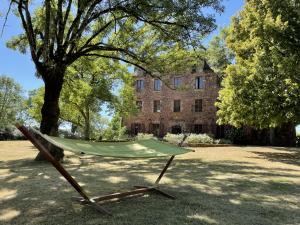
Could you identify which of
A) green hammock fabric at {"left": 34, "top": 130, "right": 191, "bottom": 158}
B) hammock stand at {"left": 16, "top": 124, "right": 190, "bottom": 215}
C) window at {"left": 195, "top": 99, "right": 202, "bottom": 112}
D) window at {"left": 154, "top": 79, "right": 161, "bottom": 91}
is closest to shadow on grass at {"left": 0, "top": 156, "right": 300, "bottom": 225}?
hammock stand at {"left": 16, "top": 124, "right": 190, "bottom": 215}

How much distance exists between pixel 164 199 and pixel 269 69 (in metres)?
12.9

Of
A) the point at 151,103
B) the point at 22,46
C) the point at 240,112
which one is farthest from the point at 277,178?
the point at 151,103

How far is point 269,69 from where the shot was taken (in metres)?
18.0

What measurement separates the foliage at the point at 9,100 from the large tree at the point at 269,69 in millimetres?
52981

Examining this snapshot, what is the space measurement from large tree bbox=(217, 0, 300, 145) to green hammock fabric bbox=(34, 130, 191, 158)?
449 inches

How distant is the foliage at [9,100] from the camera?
64.0 m

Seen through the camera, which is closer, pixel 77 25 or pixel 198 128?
pixel 77 25

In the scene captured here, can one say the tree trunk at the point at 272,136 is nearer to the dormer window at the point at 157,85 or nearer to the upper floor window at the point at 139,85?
the dormer window at the point at 157,85

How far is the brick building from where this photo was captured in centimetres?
3822

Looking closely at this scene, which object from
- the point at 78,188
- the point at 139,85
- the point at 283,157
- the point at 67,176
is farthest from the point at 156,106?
the point at 67,176

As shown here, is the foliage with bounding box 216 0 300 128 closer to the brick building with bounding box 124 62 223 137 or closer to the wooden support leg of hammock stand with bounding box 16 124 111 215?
the wooden support leg of hammock stand with bounding box 16 124 111 215

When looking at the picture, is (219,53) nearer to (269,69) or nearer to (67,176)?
(269,69)

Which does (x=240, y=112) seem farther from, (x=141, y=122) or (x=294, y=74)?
(x=141, y=122)

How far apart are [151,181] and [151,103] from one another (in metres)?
33.2
